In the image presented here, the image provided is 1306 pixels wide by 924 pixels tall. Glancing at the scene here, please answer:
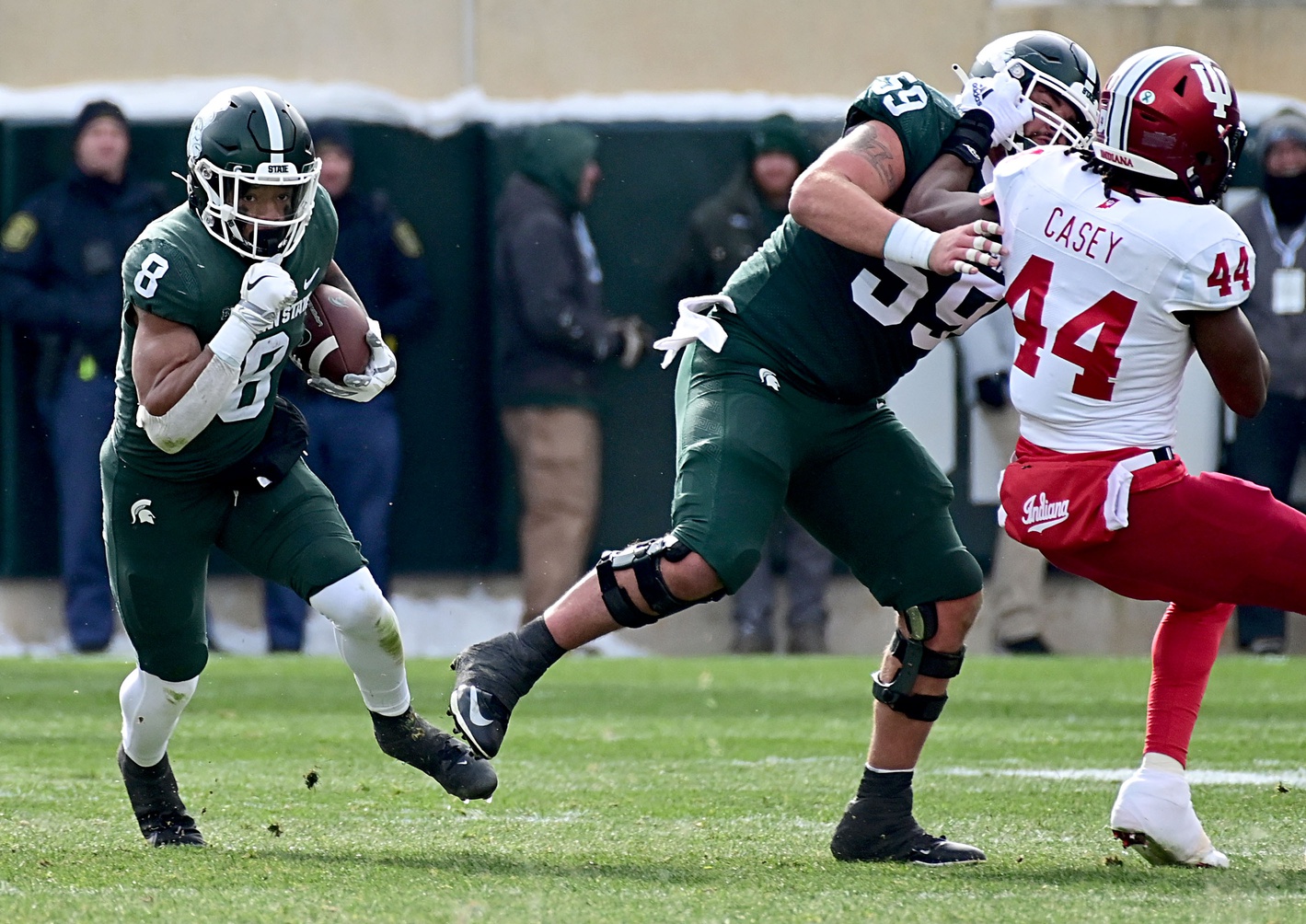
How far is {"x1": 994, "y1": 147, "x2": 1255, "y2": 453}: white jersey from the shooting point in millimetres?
3477

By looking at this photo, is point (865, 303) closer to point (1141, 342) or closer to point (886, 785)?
point (1141, 342)

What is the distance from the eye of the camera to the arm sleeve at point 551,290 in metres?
8.75

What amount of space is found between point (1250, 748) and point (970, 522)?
374cm

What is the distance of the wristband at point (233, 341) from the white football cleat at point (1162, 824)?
73.8 inches

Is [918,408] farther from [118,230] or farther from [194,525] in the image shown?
[194,525]

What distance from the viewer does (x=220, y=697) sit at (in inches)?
274

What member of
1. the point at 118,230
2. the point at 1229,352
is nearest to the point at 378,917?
the point at 1229,352

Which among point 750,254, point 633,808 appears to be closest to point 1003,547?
point 750,254

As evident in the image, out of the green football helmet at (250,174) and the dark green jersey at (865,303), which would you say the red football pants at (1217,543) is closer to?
the dark green jersey at (865,303)

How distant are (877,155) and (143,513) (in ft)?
5.30

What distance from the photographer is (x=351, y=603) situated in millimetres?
3945

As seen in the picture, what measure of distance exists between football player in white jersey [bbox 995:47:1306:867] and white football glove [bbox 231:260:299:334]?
137 centimetres

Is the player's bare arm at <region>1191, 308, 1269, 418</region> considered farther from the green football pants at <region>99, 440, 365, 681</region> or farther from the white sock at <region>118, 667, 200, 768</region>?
the white sock at <region>118, 667, 200, 768</region>

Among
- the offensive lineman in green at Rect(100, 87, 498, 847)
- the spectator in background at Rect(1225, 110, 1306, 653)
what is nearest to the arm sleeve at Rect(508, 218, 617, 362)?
the spectator in background at Rect(1225, 110, 1306, 653)
